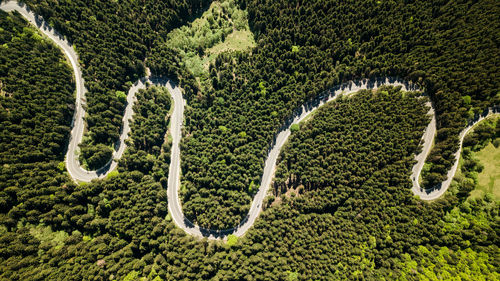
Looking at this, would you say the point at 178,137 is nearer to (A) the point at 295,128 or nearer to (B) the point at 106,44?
(B) the point at 106,44

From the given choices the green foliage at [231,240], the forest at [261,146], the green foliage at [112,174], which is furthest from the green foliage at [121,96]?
the green foliage at [231,240]

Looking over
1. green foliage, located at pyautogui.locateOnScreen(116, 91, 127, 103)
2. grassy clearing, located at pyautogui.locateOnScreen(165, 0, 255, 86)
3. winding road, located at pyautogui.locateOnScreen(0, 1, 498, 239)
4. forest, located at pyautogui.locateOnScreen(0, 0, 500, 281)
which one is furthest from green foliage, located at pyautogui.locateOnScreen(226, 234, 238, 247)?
green foliage, located at pyautogui.locateOnScreen(116, 91, 127, 103)

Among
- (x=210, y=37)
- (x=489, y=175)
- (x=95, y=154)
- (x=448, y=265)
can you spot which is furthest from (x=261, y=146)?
(x=489, y=175)

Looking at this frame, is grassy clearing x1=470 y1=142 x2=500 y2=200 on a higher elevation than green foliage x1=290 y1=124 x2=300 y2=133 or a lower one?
lower

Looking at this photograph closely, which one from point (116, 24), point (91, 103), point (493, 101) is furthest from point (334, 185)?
point (116, 24)

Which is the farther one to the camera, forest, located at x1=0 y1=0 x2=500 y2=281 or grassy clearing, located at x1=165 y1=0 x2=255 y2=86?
grassy clearing, located at x1=165 y1=0 x2=255 y2=86

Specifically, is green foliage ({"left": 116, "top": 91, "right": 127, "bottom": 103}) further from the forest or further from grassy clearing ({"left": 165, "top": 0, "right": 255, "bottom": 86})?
grassy clearing ({"left": 165, "top": 0, "right": 255, "bottom": 86})
